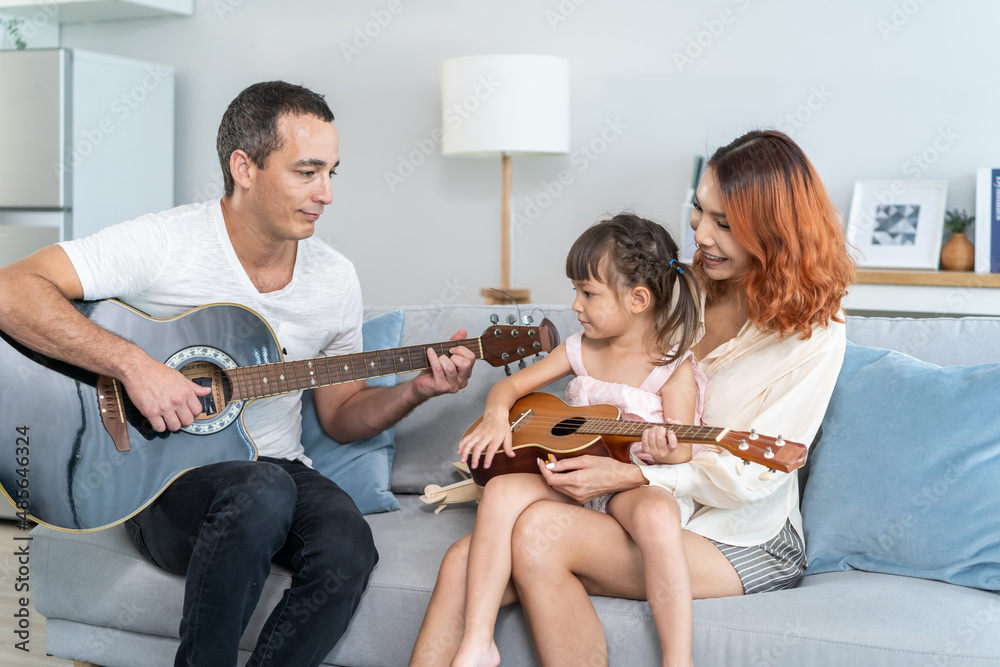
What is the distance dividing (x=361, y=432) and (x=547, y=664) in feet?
2.25

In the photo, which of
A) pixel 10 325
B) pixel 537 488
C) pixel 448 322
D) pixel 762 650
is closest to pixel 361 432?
pixel 448 322

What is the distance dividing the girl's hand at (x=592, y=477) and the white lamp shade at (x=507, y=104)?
1.70 meters

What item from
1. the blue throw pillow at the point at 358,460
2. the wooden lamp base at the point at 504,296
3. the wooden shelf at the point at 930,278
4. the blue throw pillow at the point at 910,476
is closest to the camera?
the blue throw pillow at the point at 910,476

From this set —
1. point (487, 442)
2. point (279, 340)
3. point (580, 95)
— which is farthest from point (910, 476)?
point (580, 95)

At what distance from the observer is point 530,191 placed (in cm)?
335

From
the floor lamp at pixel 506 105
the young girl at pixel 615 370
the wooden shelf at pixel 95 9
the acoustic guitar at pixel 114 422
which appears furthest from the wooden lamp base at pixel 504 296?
the wooden shelf at pixel 95 9

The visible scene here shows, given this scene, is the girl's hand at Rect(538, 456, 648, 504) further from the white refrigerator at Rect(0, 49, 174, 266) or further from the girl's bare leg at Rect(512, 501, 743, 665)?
the white refrigerator at Rect(0, 49, 174, 266)

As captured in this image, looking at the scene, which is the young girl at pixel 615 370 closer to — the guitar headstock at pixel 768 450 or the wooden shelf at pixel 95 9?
the guitar headstock at pixel 768 450

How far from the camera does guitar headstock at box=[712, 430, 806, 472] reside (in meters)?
1.19

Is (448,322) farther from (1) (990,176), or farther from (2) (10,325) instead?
(1) (990,176)

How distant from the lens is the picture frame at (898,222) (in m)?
2.74

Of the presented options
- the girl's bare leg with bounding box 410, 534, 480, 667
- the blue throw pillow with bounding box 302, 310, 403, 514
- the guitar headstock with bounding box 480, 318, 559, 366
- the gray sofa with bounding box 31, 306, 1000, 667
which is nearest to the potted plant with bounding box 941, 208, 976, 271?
the gray sofa with bounding box 31, 306, 1000, 667

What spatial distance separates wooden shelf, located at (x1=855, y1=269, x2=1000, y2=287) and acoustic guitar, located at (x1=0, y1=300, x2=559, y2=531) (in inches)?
70.2

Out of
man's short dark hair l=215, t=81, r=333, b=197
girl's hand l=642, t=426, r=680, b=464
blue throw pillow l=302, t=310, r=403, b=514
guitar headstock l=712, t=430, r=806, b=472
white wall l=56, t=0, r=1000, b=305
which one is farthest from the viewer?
white wall l=56, t=0, r=1000, b=305
